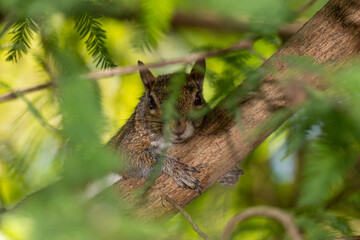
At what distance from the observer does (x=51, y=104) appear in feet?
2.90

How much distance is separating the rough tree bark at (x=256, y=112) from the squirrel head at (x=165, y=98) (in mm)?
108

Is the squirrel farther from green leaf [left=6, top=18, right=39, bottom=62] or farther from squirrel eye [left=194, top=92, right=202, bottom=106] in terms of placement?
green leaf [left=6, top=18, right=39, bottom=62]

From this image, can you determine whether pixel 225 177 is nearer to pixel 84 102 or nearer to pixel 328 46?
pixel 328 46

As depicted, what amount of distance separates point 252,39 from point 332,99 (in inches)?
18.1

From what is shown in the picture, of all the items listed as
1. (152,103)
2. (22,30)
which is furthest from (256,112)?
(152,103)

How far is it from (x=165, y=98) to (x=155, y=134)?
0.91 metres

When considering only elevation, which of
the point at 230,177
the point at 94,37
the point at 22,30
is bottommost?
the point at 230,177

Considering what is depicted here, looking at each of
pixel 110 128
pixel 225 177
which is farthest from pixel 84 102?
pixel 225 177

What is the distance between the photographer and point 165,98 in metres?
1.71

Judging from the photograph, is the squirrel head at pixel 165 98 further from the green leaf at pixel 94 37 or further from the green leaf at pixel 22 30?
the green leaf at pixel 22 30

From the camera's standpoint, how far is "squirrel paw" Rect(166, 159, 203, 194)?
182 centimetres

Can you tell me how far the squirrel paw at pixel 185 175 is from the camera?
1.82 meters

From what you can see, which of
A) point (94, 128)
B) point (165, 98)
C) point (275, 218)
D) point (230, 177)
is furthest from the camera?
point (230, 177)

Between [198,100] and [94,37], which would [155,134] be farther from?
[94,37]
